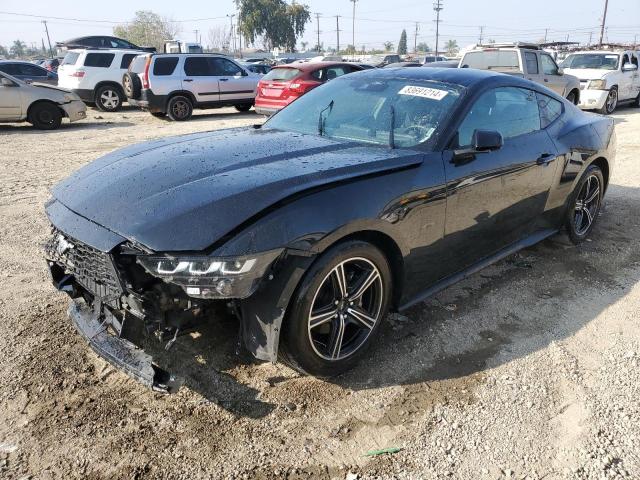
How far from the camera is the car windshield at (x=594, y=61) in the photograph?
50.2 feet

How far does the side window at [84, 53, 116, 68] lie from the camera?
593 inches

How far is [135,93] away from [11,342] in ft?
38.6

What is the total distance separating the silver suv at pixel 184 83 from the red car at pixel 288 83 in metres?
2.25

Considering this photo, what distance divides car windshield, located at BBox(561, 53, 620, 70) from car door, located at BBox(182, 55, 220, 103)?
34.5 ft

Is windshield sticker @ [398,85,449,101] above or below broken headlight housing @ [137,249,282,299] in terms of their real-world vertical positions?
above

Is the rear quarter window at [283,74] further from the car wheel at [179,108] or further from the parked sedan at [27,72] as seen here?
the parked sedan at [27,72]

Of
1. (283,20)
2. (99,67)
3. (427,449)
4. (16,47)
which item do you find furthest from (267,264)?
(16,47)

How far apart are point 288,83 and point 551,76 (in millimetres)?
6482

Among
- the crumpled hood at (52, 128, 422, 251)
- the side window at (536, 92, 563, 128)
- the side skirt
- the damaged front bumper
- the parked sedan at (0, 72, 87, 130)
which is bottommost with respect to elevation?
the side skirt

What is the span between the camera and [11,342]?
3.20 meters

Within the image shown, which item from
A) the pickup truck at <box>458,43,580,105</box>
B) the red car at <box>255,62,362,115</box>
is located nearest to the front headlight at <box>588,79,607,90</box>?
the pickup truck at <box>458,43,580,105</box>

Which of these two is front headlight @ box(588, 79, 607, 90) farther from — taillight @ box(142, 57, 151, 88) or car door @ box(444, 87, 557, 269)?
car door @ box(444, 87, 557, 269)

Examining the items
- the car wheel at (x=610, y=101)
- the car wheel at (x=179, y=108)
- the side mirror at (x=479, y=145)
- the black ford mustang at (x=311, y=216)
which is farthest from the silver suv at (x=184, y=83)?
the side mirror at (x=479, y=145)

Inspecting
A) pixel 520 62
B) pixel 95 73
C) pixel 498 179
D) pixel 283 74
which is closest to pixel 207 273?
pixel 498 179
